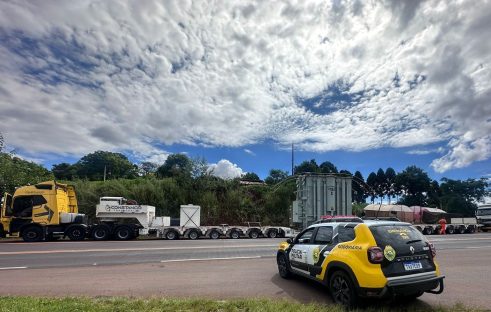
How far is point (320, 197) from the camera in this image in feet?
68.6

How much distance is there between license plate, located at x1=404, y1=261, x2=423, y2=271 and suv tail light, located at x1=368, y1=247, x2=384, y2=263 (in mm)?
497

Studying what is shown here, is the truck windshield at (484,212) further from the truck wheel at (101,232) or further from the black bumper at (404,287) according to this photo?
the black bumper at (404,287)

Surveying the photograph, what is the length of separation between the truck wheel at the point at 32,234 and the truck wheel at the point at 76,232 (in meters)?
1.41

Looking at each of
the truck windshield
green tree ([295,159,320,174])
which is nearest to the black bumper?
the truck windshield

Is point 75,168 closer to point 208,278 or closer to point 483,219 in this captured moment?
point 483,219

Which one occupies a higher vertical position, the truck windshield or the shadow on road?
the truck windshield

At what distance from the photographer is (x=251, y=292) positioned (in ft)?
24.3

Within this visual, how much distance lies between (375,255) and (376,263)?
0.13m

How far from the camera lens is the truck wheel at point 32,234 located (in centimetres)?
2075

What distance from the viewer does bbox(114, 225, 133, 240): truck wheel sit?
22375 millimetres

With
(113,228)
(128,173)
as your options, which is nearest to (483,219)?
(113,228)

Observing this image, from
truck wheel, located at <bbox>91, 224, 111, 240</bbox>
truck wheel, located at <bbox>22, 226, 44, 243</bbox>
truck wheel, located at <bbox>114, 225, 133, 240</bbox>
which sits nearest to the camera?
truck wheel, located at <bbox>22, 226, 44, 243</bbox>

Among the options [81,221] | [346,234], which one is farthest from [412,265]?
[81,221]

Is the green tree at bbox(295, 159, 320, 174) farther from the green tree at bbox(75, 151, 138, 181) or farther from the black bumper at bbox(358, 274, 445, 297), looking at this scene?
the black bumper at bbox(358, 274, 445, 297)
